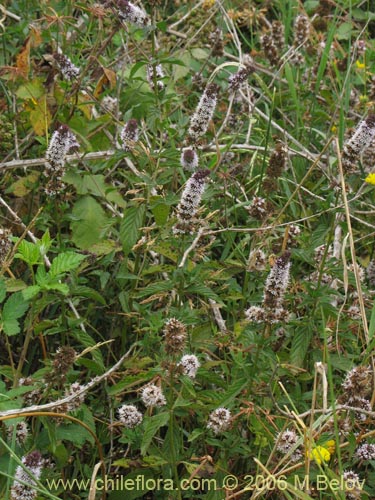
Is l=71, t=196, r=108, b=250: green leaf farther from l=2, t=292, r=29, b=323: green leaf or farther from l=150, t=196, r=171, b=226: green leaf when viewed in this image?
l=2, t=292, r=29, b=323: green leaf

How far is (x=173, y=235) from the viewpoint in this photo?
2.14 meters

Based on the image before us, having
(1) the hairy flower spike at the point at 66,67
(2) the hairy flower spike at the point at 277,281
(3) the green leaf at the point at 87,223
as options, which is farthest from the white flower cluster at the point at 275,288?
(1) the hairy flower spike at the point at 66,67

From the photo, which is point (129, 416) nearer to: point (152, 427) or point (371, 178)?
point (152, 427)

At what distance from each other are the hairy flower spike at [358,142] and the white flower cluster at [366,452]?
680 mm

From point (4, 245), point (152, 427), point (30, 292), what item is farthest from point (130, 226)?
point (152, 427)

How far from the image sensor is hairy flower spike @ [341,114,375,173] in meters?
2.04

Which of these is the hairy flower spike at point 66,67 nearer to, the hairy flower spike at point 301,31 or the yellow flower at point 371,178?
the yellow flower at point 371,178

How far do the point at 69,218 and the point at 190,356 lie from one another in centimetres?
63

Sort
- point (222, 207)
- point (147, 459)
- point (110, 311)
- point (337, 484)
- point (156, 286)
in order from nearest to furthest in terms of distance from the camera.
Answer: point (337, 484)
point (147, 459)
point (156, 286)
point (110, 311)
point (222, 207)

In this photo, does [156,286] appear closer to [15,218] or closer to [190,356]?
[190,356]

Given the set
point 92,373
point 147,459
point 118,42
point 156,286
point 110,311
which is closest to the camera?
point 147,459

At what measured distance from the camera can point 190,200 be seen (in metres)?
1.97

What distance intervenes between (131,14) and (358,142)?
2.45 ft

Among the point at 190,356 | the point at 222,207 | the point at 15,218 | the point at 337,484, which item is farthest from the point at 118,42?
the point at 337,484
